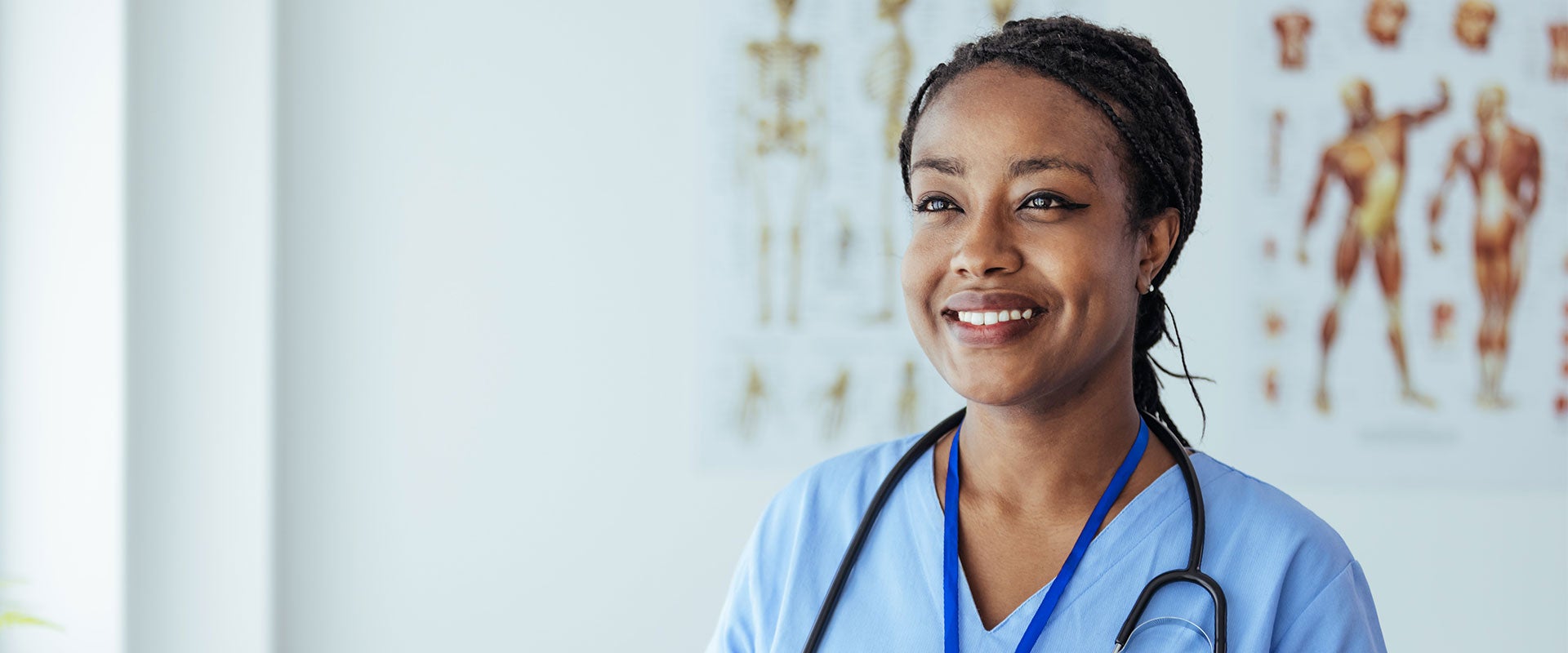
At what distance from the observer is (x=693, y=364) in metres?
2.19

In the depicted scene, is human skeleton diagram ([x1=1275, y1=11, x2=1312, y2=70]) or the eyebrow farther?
human skeleton diagram ([x1=1275, y1=11, x2=1312, y2=70])

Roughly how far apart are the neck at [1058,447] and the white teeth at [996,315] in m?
0.09

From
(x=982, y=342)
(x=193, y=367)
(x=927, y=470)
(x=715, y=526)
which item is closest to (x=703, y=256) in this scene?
(x=715, y=526)

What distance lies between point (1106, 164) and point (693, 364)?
144cm

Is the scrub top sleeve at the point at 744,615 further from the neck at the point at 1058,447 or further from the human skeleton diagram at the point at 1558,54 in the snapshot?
the human skeleton diagram at the point at 1558,54

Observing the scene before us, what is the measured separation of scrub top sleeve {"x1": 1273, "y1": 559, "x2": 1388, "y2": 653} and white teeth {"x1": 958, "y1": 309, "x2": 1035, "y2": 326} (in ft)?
0.91

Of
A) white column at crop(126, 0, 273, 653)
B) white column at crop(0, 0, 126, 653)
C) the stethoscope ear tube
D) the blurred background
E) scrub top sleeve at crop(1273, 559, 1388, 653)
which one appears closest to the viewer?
scrub top sleeve at crop(1273, 559, 1388, 653)

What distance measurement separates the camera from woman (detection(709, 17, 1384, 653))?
0.80m

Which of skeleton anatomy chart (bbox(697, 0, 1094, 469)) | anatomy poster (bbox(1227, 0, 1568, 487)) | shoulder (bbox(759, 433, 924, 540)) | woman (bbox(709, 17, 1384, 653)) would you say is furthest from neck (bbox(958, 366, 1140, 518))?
anatomy poster (bbox(1227, 0, 1568, 487))

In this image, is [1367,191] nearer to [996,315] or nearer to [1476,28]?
[1476,28]

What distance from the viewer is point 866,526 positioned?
3.05 feet

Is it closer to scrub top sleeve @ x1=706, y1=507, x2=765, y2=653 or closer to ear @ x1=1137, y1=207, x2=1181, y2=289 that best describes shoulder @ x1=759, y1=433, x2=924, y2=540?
scrub top sleeve @ x1=706, y1=507, x2=765, y2=653

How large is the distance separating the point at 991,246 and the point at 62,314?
166cm

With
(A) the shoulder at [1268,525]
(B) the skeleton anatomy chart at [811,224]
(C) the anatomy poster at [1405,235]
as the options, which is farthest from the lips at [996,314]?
(C) the anatomy poster at [1405,235]
